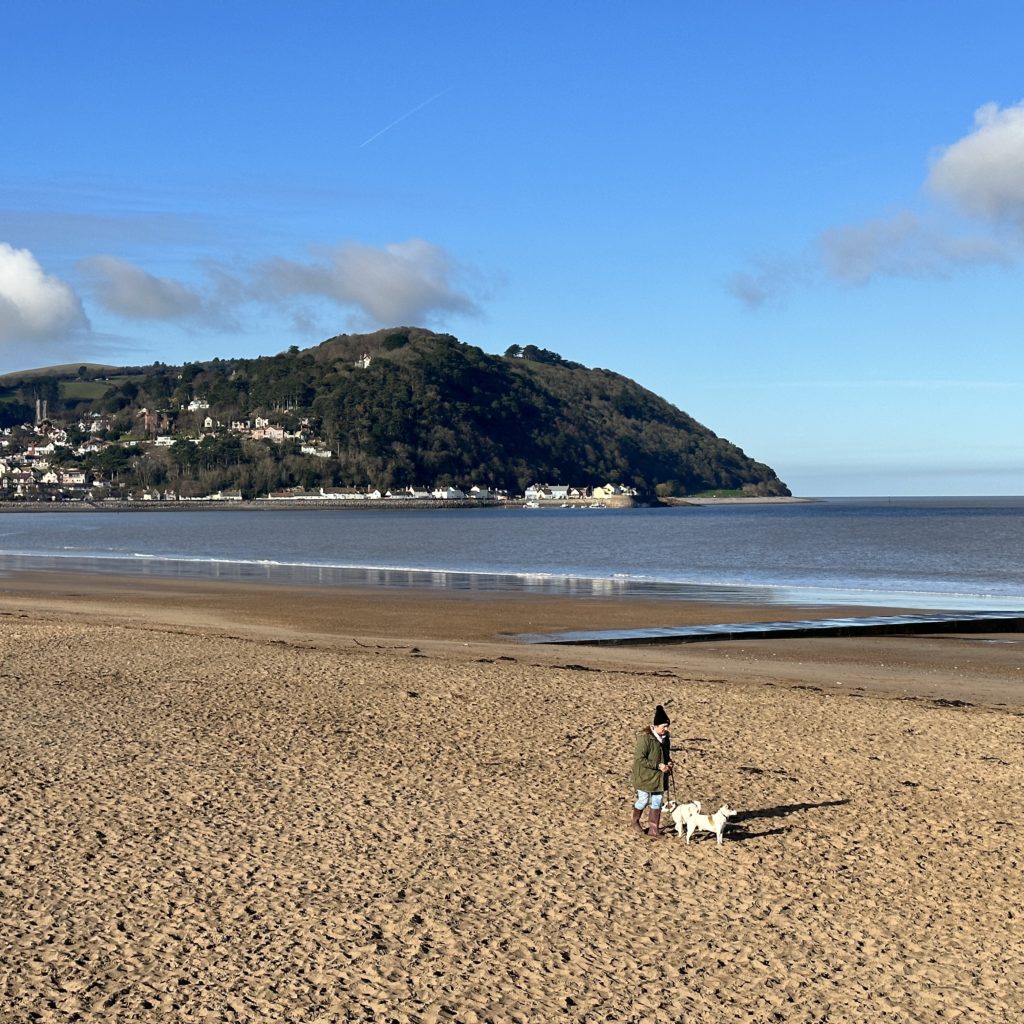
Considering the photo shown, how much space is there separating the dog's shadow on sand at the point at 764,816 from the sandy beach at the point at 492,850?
4 cm

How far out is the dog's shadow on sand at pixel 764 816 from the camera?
1002cm

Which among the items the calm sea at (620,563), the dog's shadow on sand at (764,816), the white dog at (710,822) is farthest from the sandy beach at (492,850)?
the calm sea at (620,563)

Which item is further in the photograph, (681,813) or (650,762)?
(650,762)

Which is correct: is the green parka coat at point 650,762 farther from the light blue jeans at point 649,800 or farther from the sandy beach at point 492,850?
the sandy beach at point 492,850

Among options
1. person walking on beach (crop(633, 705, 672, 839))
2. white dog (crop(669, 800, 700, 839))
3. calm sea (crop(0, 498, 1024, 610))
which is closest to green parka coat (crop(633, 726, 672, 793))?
person walking on beach (crop(633, 705, 672, 839))

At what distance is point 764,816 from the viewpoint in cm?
1061

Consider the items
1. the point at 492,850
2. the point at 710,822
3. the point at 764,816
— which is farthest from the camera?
the point at 764,816

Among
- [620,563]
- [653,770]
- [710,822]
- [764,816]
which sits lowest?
[620,563]

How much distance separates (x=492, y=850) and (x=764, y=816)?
2739 millimetres

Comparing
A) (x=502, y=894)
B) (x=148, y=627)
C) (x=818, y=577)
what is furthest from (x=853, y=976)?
(x=818, y=577)

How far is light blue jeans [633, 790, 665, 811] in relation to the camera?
9.91m

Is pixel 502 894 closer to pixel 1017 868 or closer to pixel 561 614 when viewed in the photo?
pixel 1017 868

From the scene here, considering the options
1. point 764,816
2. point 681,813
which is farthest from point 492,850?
point 764,816

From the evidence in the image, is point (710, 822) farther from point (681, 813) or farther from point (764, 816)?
point (764, 816)
